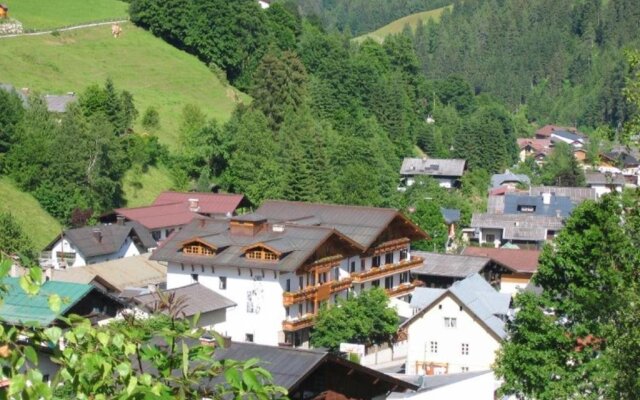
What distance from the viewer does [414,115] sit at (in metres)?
102

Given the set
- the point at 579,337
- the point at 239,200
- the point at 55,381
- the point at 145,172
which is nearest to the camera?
the point at 55,381

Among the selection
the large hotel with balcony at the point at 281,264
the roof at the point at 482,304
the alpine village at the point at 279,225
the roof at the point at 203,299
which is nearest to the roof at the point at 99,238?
the alpine village at the point at 279,225

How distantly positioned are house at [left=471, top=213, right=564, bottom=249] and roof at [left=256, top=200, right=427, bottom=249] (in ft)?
57.4

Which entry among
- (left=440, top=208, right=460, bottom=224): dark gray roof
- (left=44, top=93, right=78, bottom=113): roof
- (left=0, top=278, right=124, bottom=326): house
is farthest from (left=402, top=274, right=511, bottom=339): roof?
(left=44, top=93, right=78, bottom=113): roof

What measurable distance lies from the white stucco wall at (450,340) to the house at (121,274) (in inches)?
394

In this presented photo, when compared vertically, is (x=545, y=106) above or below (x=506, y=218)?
above

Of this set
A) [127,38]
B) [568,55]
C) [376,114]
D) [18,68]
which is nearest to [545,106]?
[568,55]

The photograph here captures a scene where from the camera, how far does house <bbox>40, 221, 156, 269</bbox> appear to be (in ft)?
164

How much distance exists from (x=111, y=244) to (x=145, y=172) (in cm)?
1392

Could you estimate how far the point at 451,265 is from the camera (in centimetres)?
5478

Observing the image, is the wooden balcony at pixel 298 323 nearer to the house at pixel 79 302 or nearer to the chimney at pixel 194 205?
the house at pixel 79 302

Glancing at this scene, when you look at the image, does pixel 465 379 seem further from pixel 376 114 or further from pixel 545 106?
pixel 545 106

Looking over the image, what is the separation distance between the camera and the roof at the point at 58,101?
65562mm

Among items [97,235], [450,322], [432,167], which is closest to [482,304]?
[450,322]
